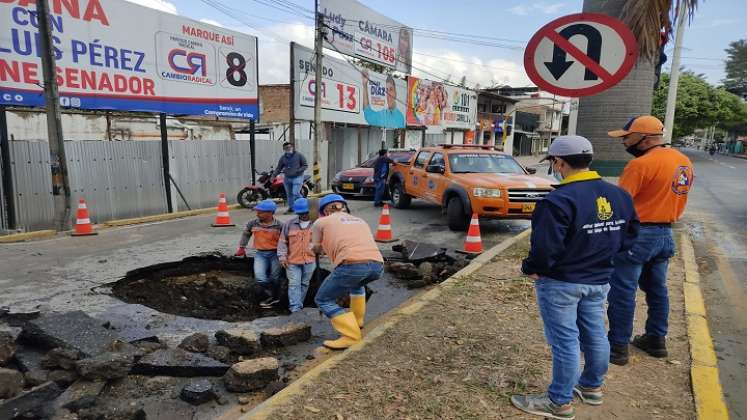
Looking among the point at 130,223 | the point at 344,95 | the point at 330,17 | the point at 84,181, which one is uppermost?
the point at 330,17

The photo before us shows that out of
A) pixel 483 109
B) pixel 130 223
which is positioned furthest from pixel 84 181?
pixel 483 109

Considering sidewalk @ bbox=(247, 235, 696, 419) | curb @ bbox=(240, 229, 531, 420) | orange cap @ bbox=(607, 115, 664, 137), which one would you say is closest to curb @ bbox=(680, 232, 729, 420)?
sidewalk @ bbox=(247, 235, 696, 419)

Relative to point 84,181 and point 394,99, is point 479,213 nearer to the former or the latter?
point 84,181

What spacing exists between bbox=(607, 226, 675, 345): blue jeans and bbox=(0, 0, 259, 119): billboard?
33.8 feet

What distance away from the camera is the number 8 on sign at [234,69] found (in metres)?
13.5

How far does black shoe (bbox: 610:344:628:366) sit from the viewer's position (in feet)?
11.7

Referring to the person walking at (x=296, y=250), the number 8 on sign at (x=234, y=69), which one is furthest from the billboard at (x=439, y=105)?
the person walking at (x=296, y=250)

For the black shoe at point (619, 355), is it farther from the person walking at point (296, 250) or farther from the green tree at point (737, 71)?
the green tree at point (737, 71)

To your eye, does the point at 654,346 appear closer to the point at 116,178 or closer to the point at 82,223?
the point at 82,223

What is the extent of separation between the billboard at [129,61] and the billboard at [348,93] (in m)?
2.60

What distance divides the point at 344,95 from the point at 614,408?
1753 centimetres

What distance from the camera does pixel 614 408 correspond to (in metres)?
3.00

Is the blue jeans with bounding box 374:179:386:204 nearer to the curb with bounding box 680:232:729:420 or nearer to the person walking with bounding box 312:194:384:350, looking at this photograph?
the curb with bounding box 680:232:729:420

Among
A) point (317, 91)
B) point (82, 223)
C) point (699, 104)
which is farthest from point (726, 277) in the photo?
point (699, 104)
